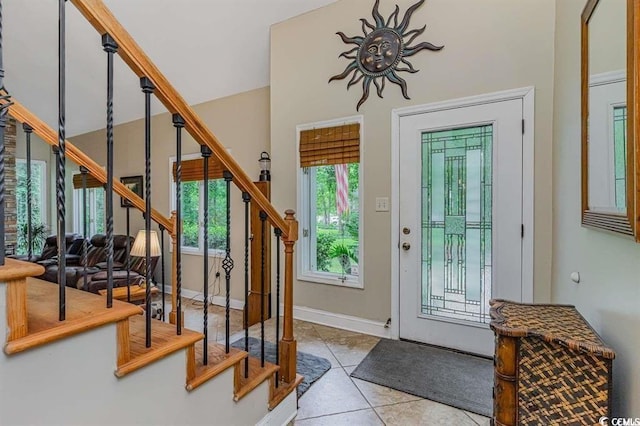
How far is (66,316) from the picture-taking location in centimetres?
89

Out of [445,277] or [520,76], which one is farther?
[445,277]

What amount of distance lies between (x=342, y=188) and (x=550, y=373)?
7.25 ft

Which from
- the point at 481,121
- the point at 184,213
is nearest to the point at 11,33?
the point at 184,213

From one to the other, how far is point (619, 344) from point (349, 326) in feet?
6.84

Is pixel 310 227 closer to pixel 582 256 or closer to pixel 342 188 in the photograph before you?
pixel 342 188

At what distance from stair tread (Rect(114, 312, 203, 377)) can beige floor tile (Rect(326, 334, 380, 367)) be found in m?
1.47

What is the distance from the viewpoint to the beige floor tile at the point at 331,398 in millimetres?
1822

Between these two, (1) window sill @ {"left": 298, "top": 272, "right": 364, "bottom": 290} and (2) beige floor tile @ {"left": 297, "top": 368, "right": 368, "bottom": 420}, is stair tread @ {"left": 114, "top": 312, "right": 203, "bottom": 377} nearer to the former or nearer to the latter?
(2) beige floor tile @ {"left": 297, "top": 368, "right": 368, "bottom": 420}

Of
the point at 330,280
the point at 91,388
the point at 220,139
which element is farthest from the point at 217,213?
the point at 91,388

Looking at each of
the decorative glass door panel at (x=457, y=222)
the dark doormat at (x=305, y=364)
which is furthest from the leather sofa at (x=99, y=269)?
the decorative glass door panel at (x=457, y=222)

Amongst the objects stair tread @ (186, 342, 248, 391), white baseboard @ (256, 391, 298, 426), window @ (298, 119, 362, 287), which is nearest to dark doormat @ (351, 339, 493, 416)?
white baseboard @ (256, 391, 298, 426)

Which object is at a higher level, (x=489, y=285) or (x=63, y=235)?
(x=63, y=235)

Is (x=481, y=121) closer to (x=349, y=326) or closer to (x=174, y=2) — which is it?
(x=349, y=326)

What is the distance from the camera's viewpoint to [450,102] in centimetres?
249
